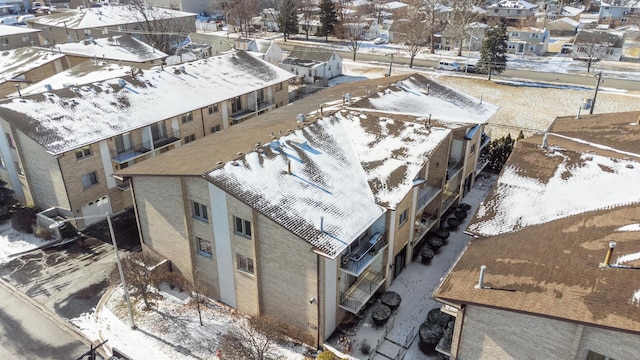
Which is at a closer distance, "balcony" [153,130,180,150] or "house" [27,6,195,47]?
"balcony" [153,130,180,150]

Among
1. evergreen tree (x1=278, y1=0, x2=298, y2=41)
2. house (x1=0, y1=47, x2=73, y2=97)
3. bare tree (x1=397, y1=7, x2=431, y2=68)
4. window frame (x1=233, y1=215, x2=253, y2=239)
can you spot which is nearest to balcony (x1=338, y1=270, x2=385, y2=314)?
window frame (x1=233, y1=215, x2=253, y2=239)

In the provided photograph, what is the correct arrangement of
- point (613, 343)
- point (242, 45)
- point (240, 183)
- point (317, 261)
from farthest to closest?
point (242, 45) → point (240, 183) → point (317, 261) → point (613, 343)

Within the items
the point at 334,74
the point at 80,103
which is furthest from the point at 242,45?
the point at 80,103

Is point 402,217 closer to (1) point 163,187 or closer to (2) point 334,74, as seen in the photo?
(1) point 163,187

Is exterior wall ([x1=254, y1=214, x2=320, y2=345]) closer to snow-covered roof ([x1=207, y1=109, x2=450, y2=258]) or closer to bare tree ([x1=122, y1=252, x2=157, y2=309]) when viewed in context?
snow-covered roof ([x1=207, y1=109, x2=450, y2=258])

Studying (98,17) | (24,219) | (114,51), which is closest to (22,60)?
(114,51)

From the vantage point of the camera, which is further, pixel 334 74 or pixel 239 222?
pixel 334 74

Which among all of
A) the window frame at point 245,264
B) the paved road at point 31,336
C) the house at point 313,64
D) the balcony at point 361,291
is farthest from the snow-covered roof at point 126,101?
the balcony at point 361,291
